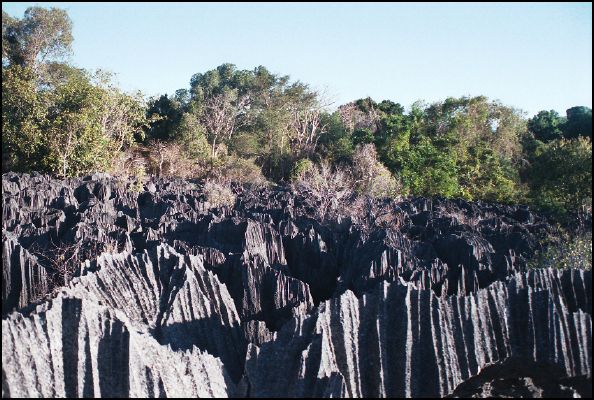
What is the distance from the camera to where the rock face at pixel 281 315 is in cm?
559

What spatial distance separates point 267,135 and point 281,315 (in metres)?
28.0

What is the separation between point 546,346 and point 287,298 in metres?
3.86

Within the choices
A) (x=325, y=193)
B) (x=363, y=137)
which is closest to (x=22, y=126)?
(x=325, y=193)

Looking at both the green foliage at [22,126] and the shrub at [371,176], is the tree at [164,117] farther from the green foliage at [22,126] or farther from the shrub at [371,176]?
the shrub at [371,176]

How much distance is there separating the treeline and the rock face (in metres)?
8.75

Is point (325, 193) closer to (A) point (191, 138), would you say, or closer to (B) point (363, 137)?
(B) point (363, 137)

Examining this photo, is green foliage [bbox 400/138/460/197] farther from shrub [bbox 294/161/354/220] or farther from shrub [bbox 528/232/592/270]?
shrub [bbox 528/232/592/270]

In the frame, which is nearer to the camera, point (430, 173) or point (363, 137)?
point (430, 173)

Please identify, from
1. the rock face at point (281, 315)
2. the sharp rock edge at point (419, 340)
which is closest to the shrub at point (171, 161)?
the rock face at point (281, 315)

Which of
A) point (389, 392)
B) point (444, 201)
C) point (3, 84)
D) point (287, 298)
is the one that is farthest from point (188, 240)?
point (3, 84)

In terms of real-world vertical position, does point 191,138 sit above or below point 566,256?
above

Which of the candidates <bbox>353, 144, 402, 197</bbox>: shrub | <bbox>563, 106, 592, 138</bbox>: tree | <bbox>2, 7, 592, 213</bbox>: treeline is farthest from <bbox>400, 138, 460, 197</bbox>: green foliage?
<bbox>563, 106, 592, 138</bbox>: tree

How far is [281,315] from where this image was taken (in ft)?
Answer: 28.6

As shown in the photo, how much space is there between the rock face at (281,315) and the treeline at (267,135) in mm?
8747
